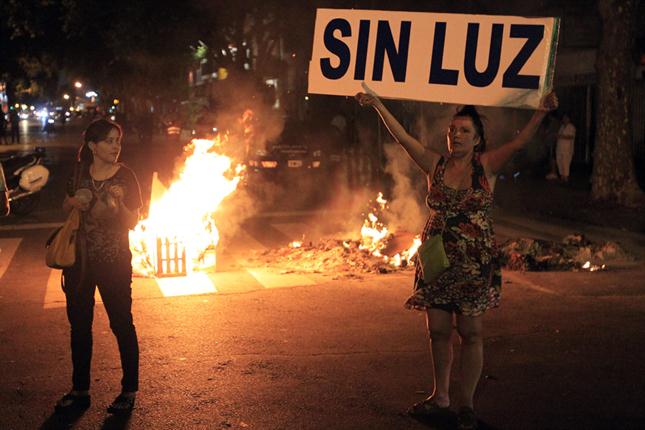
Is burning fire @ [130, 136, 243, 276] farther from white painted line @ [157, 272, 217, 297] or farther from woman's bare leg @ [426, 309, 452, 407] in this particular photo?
woman's bare leg @ [426, 309, 452, 407]

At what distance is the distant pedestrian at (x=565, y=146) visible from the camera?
19.8m

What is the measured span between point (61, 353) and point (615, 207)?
449 inches

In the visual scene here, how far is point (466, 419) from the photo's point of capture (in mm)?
4699

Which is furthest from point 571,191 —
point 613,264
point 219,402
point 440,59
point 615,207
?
point 219,402

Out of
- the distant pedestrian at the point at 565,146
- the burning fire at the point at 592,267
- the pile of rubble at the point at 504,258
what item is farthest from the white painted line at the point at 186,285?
the distant pedestrian at the point at 565,146

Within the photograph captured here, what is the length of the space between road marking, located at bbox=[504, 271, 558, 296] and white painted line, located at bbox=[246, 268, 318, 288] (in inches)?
87.0

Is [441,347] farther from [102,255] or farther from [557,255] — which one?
[557,255]

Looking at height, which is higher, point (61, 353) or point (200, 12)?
point (200, 12)

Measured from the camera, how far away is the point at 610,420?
4.94 metres

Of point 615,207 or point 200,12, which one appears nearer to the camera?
point 615,207

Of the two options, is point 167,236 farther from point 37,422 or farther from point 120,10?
point 120,10

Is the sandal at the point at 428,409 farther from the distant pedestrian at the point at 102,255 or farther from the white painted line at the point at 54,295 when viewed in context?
the white painted line at the point at 54,295

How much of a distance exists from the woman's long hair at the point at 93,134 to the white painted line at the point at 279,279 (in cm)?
400

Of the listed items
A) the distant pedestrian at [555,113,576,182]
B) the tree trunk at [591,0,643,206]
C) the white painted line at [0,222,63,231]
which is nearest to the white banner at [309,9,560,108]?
the white painted line at [0,222,63,231]
